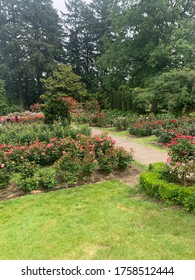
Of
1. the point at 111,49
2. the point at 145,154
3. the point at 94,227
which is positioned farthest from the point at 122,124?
the point at 94,227

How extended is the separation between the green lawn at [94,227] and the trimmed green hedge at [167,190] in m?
0.17

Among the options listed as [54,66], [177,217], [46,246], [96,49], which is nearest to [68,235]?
[46,246]

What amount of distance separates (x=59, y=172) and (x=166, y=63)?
14.2 meters

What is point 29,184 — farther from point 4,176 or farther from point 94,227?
point 94,227

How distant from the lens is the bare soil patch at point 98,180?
552cm

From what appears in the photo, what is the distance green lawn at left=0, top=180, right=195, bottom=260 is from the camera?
319cm

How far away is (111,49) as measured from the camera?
20.2m

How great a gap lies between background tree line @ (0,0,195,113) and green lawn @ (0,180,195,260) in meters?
10.0

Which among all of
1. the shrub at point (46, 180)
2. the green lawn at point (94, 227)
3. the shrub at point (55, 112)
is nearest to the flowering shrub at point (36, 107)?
the shrub at point (55, 112)

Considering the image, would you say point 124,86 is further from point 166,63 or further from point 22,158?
point 22,158

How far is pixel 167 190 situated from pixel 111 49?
→ 17393 millimetres

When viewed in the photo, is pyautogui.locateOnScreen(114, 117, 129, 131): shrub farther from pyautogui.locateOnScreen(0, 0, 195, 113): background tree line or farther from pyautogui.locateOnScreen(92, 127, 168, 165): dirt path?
pyautogui.locateOnScreen(92, 127, 168, 165): dirt path

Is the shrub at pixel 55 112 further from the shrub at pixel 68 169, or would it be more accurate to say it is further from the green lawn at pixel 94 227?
the green lawn at pixel 94 227

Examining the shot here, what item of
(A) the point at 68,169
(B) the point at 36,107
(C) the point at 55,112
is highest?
(B) the point at 36,107
